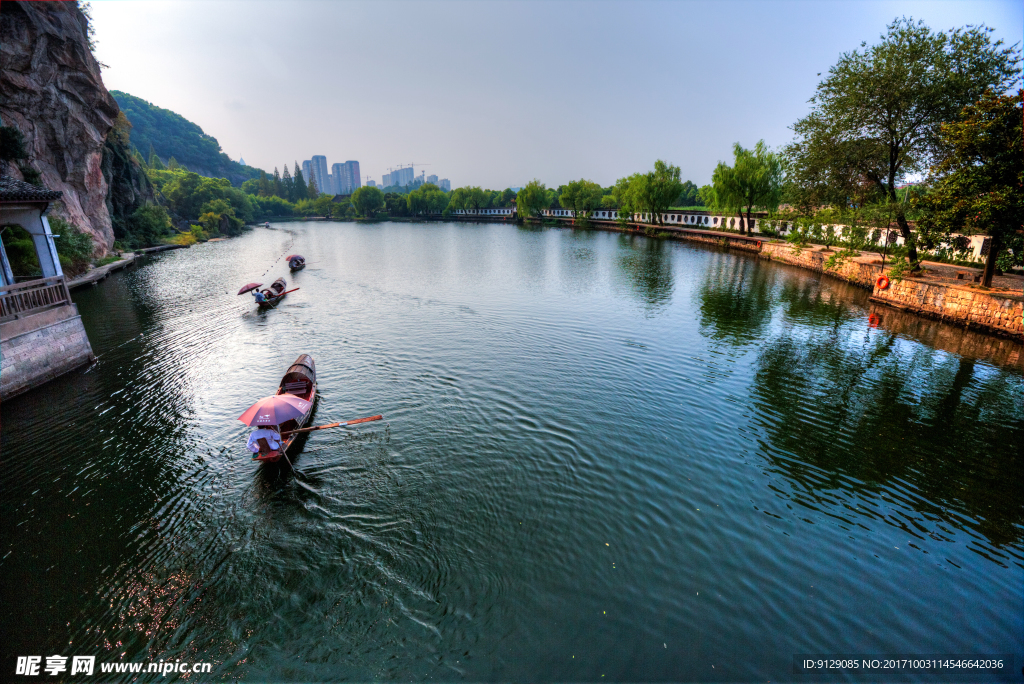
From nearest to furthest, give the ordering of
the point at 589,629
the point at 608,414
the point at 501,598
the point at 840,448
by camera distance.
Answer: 1. the point at 589,629
2. the point at 501,598
3. the point at 840,448
4. the point at 608,414

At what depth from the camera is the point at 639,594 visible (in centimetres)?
983

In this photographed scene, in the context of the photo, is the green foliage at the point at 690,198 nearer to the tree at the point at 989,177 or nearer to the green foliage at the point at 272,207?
the tree at the point at 989,177

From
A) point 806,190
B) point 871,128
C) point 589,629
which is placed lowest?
point 589,629

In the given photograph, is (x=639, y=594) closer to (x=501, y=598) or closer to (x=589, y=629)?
(x=589, y=629)

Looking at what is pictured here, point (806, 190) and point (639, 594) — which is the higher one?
point (806, 190)

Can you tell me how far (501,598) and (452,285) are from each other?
3648 cm

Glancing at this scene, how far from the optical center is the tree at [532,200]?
140788mm

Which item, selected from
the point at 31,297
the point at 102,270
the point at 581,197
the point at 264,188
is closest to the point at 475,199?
the point at 581,197

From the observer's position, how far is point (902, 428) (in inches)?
664

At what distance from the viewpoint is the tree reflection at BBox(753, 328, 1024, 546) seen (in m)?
13.3

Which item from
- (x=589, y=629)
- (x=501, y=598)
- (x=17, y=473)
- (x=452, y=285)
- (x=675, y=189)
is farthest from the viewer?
(x=675, y=189)

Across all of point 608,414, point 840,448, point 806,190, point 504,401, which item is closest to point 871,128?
point 806,190

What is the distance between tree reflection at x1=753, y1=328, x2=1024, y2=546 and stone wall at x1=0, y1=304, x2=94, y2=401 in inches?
1212

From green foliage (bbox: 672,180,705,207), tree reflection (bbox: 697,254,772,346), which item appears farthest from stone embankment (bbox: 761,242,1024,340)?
green foliage (bbox: 672,180,705,207)
